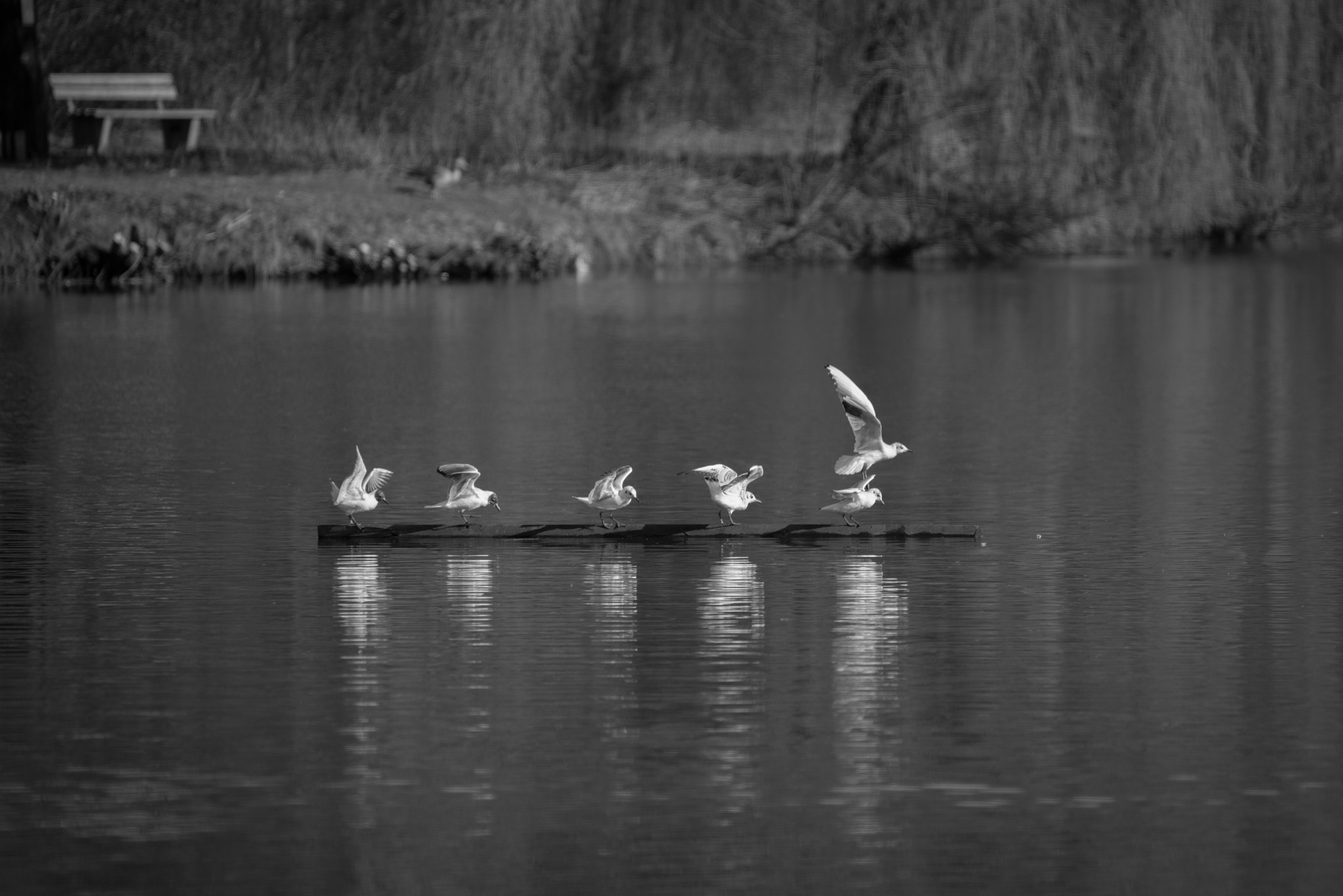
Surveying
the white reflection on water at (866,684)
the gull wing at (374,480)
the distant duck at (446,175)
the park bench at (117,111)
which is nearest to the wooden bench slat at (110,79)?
the park bench at (117,111)

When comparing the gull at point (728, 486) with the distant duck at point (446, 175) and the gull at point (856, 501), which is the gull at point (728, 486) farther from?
the distant duck at point (446, 175)

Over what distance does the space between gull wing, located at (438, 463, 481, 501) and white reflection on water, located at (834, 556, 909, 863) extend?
6.63ft

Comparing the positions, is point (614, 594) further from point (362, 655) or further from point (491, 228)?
point (491, 228)

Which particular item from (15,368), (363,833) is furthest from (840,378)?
(15,368)

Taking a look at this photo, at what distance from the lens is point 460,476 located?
48.5 feet

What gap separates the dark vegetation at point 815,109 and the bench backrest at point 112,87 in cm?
119

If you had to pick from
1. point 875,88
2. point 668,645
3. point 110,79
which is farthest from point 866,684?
point 875,88

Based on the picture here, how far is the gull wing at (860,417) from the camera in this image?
14414 millimetres

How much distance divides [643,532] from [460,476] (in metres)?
1.03

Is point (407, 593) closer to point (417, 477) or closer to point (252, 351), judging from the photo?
point (417, 477)

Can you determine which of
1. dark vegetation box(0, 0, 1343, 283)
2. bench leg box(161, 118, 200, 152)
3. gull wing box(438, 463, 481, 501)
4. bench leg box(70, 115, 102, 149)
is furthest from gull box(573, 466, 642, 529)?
bench leg box(161, 118, 200, 152)

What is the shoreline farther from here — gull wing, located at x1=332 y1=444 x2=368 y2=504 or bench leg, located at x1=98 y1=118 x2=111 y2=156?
gull wing, located at x1=332 y1=444 x2=368 y2=504

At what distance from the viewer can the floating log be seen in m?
14.6

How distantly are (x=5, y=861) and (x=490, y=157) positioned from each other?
1260 inches
